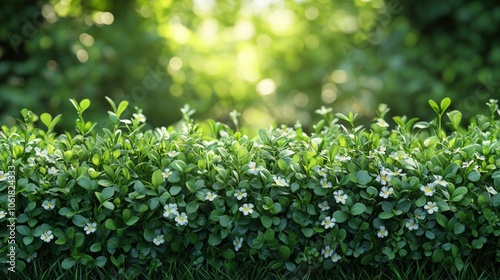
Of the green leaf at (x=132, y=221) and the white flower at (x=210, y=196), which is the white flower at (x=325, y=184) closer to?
the white flower at (x=210, y=196)

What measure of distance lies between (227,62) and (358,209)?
4.69 metres

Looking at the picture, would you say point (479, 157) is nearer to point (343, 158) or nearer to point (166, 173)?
point (343, 158)

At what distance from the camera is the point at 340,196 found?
2.54 metres

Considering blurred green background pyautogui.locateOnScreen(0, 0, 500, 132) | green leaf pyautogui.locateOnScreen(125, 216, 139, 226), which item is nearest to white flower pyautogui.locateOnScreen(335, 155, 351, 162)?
green leaf pyautogui.locateOnScreen(125, 216, 139, 226)

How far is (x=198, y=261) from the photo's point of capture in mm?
2582

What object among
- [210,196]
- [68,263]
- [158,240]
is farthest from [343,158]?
[68,263]

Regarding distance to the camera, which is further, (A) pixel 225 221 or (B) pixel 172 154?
(B) pixel 172 154

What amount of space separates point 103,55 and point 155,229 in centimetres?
338

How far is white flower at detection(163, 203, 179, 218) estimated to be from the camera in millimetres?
2498

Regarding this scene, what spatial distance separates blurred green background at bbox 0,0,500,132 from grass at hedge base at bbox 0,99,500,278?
2.62m

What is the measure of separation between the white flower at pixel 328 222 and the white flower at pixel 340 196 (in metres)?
0.08

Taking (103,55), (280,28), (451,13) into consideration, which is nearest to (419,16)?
(451,13)

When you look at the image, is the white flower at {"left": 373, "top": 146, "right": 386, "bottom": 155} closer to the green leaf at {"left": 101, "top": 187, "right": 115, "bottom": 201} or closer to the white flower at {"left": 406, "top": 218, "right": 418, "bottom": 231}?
the white flower at {"left": 406, "top": 218, "right": 418, "bottom": 231}

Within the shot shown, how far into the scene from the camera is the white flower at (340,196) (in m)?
2.53
